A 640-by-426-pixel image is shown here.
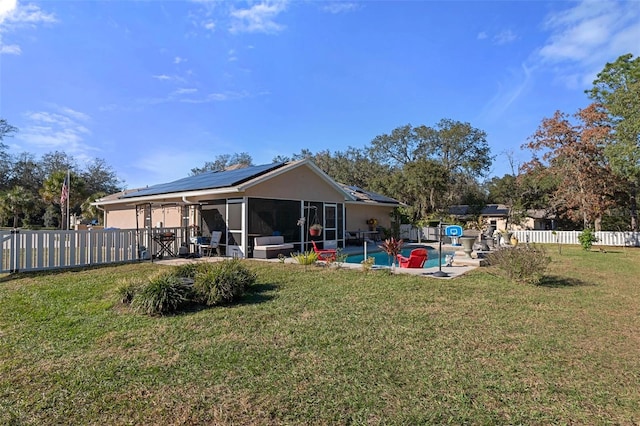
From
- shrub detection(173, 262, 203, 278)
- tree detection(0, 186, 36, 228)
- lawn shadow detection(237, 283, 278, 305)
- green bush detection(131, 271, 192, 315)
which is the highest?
tree detection(0, 186, 36, 228)

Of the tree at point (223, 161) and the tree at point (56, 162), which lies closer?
the tree at point (56, 162)

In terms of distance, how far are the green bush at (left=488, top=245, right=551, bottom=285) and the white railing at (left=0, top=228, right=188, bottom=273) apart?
10948 millimetres

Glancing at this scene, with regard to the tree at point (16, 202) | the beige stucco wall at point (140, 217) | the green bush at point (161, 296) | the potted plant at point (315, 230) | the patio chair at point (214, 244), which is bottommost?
the green bush at point (161, 296)

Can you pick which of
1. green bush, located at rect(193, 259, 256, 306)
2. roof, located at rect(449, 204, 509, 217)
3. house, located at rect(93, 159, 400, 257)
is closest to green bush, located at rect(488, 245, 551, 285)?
green bush, located at rect(193, 259, 256, 306)

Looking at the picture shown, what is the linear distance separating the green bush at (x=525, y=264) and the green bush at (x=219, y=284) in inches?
236

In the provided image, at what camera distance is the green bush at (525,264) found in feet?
25.6

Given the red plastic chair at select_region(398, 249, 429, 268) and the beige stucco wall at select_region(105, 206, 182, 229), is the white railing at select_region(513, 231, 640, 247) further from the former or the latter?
the beige stucco wall at select_region(105, 206, 182, 229)

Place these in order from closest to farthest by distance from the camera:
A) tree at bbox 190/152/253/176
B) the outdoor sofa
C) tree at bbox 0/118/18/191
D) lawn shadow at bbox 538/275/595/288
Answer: lawn shadow at bbox 538/275/595/288, the outdoor sofa, tree at bbox 0/118/18/191, tree at bbox 190/152/253/176

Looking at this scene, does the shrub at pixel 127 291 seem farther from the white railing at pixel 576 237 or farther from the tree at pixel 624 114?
the tree at pixel 624 114

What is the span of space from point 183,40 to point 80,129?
1796cm

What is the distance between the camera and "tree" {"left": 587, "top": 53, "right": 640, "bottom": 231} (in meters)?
19.4

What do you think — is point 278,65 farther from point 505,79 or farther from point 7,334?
point 7,334

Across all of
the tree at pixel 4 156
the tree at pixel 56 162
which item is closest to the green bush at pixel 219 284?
the tree at pixel 4 156

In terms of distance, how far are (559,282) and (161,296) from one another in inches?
341
